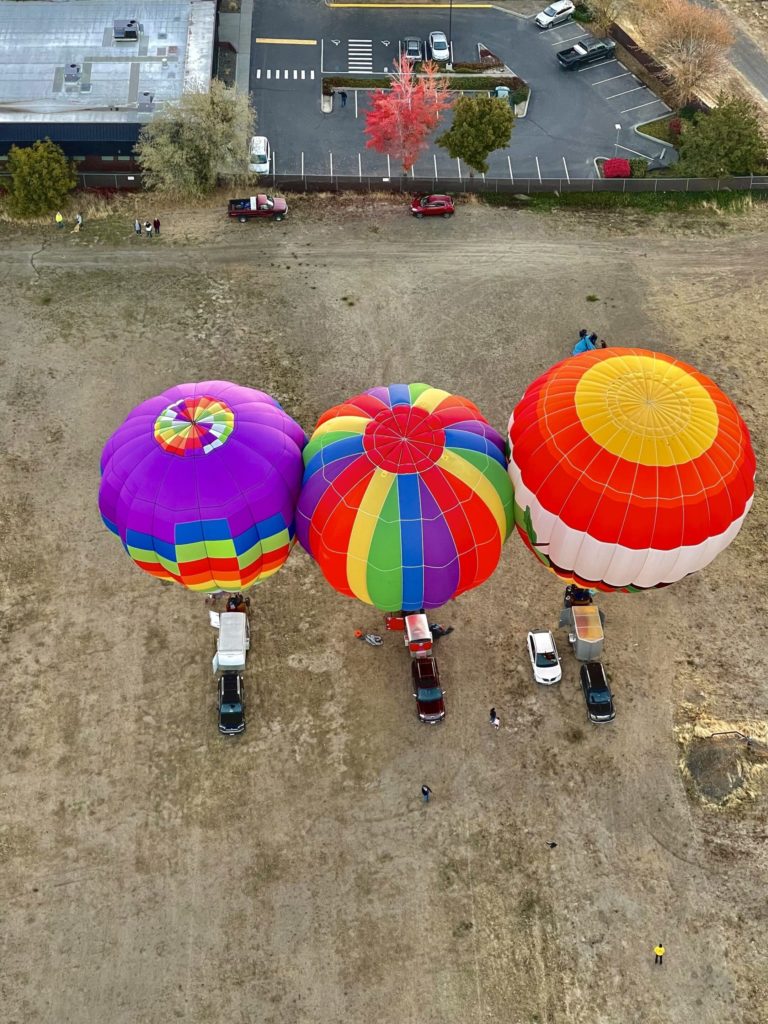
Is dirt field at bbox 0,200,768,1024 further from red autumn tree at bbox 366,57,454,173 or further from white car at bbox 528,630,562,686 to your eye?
red autumn tree at bbox 366,57,454,173

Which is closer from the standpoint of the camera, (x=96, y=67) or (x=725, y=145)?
(x=725, y=145)

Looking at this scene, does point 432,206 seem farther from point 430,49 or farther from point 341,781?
point 341,781

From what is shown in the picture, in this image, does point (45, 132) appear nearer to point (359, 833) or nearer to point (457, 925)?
point (359, 833)

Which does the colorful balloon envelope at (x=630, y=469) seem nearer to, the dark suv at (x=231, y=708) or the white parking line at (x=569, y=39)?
the dark suv at (x=231, y=708)

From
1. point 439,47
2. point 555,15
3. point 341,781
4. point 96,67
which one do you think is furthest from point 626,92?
point 341,781

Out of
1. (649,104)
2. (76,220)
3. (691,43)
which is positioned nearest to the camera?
(76,220)

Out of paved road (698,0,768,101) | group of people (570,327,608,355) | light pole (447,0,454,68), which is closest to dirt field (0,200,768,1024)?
group of people (570,327,608,355)

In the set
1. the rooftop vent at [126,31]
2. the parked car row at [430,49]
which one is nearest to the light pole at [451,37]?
the parked car row at [430,49]
